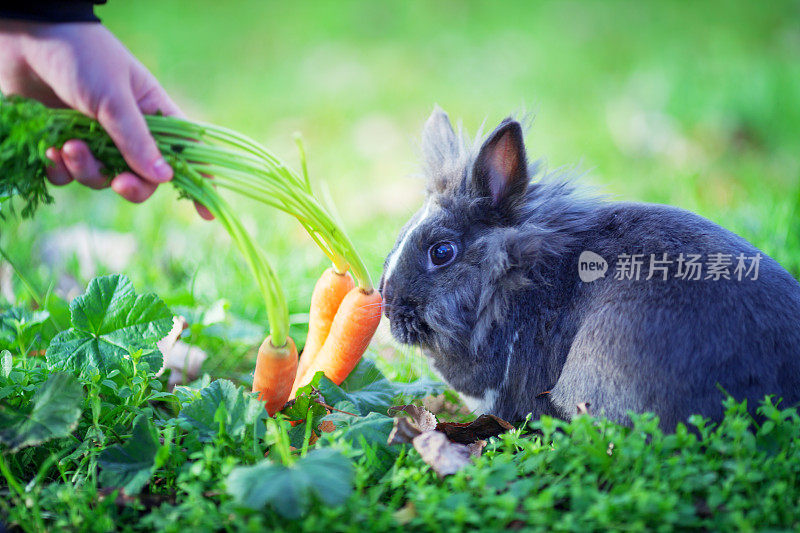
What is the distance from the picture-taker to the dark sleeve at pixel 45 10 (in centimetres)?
224

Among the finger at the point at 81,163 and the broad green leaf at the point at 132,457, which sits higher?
the finger at the point at 81,163

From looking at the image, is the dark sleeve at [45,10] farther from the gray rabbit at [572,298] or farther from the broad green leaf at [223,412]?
the gray rabbit at [572,298]

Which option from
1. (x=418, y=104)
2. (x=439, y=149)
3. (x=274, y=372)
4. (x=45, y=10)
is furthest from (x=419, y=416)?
(x=418, y=104)

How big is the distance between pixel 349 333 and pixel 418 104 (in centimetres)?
507

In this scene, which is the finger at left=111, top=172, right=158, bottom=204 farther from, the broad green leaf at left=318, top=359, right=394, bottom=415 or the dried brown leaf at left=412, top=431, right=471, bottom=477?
the dried brown leaf at left=412, top=431, right=471, bottom=477

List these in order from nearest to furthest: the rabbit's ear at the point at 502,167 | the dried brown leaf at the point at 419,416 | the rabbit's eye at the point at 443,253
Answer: the dried brown leaf at the point at 419,416, the rabbit's ear at the point at 502,167, the rabbit's eye at the point at 443,253

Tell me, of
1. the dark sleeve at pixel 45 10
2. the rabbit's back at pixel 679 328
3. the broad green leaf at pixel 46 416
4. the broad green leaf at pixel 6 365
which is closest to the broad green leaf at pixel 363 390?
the rabbit's back at pixel 679 328

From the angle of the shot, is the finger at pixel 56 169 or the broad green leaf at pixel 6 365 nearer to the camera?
the finger at pixel 56 169

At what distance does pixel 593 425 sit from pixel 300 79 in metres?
6.80

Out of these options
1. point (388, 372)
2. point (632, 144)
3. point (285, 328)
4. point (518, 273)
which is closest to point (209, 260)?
point (388, 372)

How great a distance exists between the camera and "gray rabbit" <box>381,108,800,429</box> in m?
2.12

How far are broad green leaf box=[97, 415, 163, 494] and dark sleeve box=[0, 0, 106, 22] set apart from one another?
1.32 meters

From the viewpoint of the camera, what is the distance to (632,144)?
6348 mm

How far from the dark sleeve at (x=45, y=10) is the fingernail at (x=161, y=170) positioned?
22.0 inches
